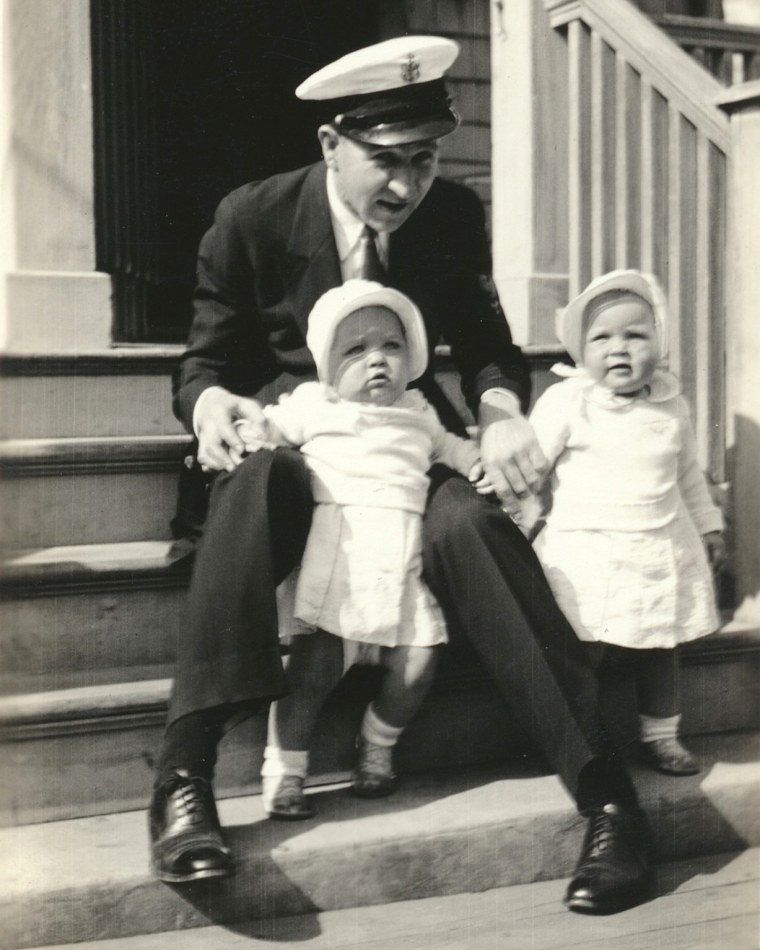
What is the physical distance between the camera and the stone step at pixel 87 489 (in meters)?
2.39

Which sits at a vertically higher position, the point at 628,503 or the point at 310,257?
the point at 310,257

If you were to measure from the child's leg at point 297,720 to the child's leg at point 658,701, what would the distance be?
68 centimetres

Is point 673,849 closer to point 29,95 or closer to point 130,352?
point 130,352

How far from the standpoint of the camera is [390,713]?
2150mm

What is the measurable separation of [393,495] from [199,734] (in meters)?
0.55

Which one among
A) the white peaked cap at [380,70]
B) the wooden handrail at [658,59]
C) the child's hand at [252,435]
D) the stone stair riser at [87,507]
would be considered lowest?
the stone stair riser at [87,507]

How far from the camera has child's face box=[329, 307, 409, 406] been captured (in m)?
2.13

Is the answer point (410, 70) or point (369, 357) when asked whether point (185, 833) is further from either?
point (410, 70)

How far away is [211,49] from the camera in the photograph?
487 centimetres

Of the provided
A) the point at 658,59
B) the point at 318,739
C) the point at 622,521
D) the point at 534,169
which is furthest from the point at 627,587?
the point at 658,59

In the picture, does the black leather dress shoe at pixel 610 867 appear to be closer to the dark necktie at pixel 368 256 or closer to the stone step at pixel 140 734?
the stone step at pixel 140 734

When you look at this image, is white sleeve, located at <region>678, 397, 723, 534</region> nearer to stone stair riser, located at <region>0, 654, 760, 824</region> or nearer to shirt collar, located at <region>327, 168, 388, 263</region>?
stone stair riser, located at <region>0, 654, 760, 824</region>

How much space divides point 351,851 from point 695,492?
1071 millimetres

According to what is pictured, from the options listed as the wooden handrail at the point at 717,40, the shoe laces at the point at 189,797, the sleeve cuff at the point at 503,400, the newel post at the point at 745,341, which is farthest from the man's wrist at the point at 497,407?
the wooden handrail at the point at 717,40
